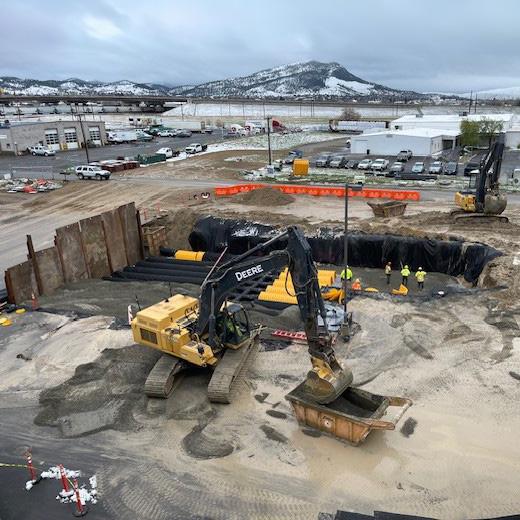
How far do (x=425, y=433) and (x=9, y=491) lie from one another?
8.79m

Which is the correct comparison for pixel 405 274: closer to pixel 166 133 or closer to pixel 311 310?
pixel 311 310

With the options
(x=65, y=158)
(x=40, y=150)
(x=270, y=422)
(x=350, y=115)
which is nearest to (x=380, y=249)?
(x=270, y=422)

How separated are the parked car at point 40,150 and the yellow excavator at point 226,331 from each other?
178 ft

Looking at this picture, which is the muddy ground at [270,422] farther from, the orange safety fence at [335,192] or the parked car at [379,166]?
the parked car at [379,166]

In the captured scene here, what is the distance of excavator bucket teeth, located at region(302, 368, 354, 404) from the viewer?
10633 mm

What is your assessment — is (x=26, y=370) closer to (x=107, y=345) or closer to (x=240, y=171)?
(x=107, y=345)

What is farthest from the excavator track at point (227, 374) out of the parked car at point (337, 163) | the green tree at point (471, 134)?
the green tree at point (471, 134)

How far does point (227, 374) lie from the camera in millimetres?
12344

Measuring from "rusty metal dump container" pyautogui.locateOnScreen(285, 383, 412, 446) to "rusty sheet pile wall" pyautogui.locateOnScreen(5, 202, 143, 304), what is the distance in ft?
42.1

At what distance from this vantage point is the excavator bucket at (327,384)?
10.6 meters

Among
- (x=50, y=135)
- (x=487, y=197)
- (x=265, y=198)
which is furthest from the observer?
(x=50, y=135)

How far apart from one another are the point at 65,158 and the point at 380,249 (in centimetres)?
4792

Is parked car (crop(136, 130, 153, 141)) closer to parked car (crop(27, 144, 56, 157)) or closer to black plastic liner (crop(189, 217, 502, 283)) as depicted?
parked car (crop(27, 144, 56, 157))

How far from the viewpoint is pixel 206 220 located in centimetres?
2712
